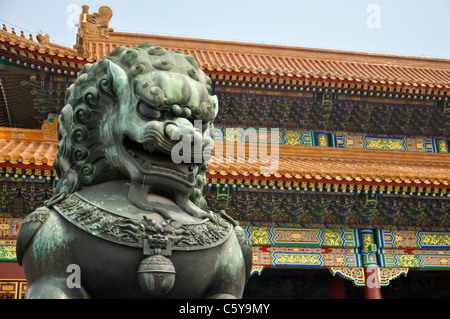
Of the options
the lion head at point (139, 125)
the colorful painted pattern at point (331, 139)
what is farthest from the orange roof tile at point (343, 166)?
the lion head at point (139, 125)

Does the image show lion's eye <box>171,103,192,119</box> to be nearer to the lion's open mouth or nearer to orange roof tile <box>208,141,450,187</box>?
the lion's open mouth

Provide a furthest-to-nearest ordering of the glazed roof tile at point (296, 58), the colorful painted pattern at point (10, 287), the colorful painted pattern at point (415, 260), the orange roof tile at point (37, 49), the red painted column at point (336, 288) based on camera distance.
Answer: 1. the glazed roof tile at point (296, 58)
2. the red painted column at point (336, 288)
3. the colorful painted pattern at point (415, 260)
4. the orange roof tile at point (37, 49)
5. the colorful painted pattern at point (10, 287)

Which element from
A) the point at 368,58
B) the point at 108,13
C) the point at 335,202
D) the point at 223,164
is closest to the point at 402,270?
the point at 335,202

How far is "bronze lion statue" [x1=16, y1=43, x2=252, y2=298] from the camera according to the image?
242cm

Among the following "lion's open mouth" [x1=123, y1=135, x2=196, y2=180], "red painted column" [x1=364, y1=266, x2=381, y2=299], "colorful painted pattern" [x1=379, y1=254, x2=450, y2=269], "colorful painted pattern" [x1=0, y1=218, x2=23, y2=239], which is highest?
"lion's open mouth" [x1=123, y1=135, x2=196, y2=180]

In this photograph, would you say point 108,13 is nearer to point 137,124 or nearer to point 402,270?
point 402,270

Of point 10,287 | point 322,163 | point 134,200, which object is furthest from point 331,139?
point 134,200

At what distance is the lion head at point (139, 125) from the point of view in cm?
258

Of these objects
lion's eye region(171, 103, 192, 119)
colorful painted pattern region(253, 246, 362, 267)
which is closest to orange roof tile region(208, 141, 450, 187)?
colorful painted pattern region(253, 246, 362, 267)

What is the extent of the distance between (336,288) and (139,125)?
353 inches

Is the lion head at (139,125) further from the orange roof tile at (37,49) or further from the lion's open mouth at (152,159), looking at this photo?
the orange roof tile at (37,49)

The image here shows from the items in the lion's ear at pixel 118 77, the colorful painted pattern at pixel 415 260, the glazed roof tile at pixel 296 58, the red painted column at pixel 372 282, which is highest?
the glazed roof tile at pixel 296 58

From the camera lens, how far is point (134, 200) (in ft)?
8.42
